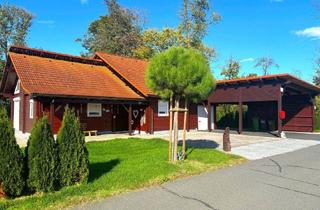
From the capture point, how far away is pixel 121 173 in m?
8.09

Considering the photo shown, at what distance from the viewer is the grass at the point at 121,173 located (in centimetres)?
597

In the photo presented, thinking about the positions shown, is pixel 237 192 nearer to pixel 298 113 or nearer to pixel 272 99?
pixel 272 99

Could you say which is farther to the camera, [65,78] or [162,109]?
[162,109]

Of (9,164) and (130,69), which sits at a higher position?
(130,69)

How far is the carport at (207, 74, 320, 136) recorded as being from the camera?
1878cm

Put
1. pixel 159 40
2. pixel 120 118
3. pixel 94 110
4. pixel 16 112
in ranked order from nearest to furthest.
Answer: pixel 94 110
pixel 120 118
pixel 16 112
pixel 159 40

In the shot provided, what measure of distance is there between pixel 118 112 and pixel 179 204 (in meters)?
15.7

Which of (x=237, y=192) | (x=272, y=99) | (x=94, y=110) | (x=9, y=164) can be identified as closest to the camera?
(x=9, y=164)

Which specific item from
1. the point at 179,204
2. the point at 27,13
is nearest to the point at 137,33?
the point at 27,13

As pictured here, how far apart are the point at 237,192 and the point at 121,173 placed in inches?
118

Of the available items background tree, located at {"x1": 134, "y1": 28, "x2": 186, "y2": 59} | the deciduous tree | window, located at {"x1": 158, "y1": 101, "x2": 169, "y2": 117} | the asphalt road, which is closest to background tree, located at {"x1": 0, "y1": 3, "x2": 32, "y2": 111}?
the deciduous tree

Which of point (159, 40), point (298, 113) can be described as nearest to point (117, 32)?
point (159, 40)

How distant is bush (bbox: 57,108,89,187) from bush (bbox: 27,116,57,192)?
8.2 inches

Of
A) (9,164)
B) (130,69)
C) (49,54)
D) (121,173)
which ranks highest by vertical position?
(49,54)
